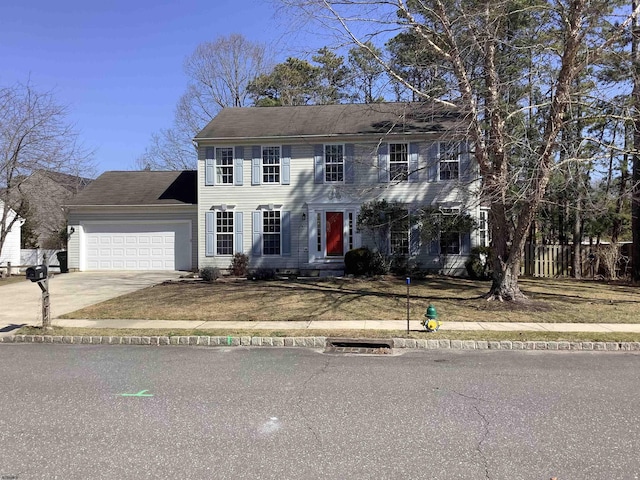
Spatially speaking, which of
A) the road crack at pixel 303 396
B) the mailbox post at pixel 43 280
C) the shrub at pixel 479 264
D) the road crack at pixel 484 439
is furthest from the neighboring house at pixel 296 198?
the road crack at pixel 484 439

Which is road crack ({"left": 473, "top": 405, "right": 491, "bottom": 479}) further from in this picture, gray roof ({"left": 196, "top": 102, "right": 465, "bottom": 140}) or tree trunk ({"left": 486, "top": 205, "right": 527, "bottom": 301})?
gray roof ({"left": 196, "top": 102, "right": 465, "bottom": 140})

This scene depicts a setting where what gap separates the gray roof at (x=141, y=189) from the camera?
72.0 feet

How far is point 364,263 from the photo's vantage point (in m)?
18.6

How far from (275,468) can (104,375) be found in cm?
386

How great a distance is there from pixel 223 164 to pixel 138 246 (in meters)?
5.73

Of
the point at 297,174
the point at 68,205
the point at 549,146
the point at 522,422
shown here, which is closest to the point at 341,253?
the point at 297,174

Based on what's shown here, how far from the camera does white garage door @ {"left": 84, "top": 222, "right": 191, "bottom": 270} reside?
22.0 m

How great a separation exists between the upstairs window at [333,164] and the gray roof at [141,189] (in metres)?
6.30

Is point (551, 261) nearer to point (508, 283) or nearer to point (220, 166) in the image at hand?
point (508, 283)

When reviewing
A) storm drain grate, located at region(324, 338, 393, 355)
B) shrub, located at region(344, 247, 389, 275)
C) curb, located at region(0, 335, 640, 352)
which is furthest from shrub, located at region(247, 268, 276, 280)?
storm drain grate, located at region(324, 338, 393, 355)

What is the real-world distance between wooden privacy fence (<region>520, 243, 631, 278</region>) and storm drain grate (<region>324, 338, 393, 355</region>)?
14.1 m

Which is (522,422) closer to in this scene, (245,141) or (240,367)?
(240,367)

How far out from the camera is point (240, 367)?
696 centimetres

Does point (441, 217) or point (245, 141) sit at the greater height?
point (245, 141)
